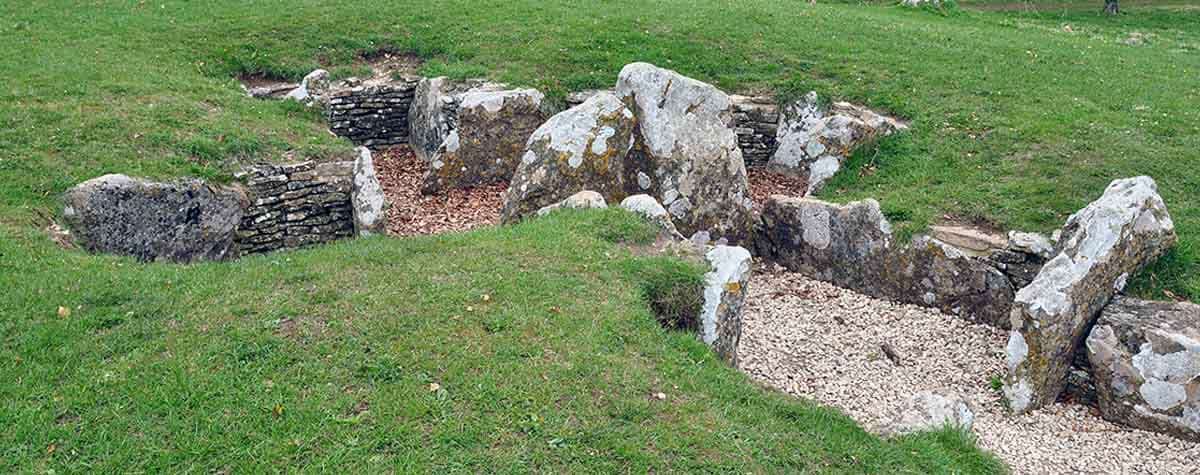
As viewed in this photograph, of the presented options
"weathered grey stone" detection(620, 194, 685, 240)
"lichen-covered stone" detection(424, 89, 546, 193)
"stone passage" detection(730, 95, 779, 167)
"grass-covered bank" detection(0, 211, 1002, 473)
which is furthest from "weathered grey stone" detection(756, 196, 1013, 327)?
"lichen-covered stone" detection(424, 89, 546, 193)

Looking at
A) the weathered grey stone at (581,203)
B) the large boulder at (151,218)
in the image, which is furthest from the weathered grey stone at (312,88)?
the weathered grey stone at (581,203)

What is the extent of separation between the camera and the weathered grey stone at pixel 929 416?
35.1ft

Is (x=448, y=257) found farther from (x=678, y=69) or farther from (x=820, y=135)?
(x=678, y=69)

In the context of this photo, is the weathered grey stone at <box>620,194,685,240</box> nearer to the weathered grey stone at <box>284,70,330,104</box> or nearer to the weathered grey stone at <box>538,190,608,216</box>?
the weathered grey stone at <box>538,190,608,216</box>

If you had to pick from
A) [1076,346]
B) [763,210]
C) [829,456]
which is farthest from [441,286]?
[1076,346]

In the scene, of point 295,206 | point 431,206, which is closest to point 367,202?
point 295,206

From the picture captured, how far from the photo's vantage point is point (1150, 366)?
12.2m

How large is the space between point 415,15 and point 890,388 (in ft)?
59.4

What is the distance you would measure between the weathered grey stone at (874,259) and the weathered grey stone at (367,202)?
7.61 meters

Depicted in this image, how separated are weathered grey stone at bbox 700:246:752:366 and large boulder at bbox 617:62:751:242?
4.15m

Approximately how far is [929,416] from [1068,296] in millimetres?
3393

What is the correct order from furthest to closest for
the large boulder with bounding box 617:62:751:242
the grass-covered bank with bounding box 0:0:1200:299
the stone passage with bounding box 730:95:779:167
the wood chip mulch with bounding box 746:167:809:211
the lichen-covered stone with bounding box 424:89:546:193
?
the stone passage with bounding box 730:95:779:167
the wood chip mulch with bounding box 746:167:809:211
the lichen-covered stone with bounding box 424:89:546:193
the large boulder with bounding box 617:62:751:242
the grass-covered bank with bounding box 0:0:1200:299

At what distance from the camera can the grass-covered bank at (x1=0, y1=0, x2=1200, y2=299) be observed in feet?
52.5

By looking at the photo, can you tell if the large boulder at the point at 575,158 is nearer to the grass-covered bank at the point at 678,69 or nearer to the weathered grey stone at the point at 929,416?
the grass-covered bank at the point at 678,69
